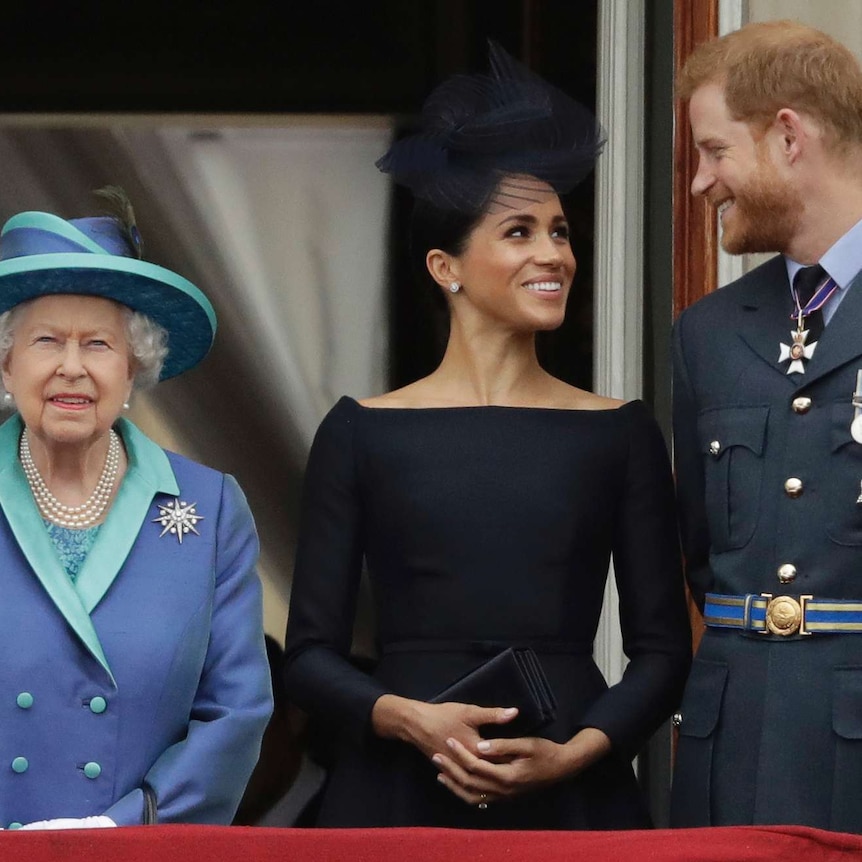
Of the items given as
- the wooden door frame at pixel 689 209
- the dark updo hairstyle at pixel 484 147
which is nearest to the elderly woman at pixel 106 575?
the dark updo hairstyle at pixel 484 147

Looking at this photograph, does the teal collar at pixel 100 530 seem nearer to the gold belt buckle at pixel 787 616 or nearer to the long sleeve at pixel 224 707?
the long sleeve at pixel 224 707

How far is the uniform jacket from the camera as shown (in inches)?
116

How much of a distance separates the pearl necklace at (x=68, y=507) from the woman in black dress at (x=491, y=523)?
1.03 feet

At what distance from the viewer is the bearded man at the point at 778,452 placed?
296 cm

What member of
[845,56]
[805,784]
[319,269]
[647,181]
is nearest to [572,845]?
[805,784]

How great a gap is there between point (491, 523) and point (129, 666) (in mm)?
560

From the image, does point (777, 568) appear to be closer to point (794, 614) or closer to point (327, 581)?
point (794, 614)

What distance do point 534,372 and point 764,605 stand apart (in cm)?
54

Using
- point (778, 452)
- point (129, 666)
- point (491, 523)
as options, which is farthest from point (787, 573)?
point (129, 666)

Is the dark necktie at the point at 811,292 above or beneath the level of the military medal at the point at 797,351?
above

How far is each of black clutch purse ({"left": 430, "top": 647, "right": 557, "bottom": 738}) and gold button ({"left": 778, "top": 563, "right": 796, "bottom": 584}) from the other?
0.35m

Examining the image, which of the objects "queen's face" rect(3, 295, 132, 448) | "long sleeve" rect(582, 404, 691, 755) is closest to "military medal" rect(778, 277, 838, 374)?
"long sleeve" rect(582, 404, 691, 755)

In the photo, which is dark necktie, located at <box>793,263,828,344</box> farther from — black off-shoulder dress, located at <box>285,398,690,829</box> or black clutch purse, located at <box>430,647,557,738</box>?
→ black clutch purse, located at <box>430,647,557,738</box>

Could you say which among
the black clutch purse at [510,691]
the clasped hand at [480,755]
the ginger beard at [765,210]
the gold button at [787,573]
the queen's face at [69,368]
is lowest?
the clasped hand at [480,755]
